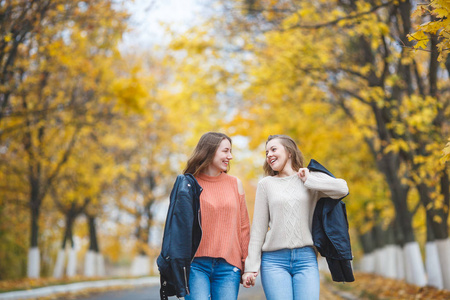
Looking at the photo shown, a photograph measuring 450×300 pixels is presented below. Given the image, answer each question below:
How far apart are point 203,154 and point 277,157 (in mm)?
672

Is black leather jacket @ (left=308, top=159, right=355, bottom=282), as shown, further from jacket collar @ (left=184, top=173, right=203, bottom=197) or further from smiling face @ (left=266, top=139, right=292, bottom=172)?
jacket collar @ (left=184, top=173, right=203, bottom=197)

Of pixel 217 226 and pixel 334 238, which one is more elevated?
pixel 217 226

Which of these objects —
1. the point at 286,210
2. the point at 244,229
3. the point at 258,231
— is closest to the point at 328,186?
the point at 286,210

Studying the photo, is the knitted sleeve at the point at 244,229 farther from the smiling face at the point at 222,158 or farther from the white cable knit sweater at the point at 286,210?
the smiling face at the point at 222,158

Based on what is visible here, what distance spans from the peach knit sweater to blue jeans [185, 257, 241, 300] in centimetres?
6

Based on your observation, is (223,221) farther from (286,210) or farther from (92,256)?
(92,256)

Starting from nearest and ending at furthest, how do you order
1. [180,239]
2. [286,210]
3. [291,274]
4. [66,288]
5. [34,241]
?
[180,239]
[291,274]
[286,210]
[66,288]
[34,241]

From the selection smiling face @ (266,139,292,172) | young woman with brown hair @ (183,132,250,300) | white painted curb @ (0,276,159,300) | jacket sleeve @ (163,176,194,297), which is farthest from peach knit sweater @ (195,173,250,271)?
white painted curb @ (0,276,159,300)

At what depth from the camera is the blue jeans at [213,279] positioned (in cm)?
409

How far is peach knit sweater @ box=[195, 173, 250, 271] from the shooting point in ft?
14.0

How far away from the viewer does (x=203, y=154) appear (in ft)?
14.9

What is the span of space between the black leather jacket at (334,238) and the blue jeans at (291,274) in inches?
5.1

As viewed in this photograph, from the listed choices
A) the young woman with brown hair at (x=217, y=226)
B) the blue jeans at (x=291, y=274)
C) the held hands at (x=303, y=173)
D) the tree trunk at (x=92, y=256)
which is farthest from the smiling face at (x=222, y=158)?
the tree trunk at (x=92, y=256)

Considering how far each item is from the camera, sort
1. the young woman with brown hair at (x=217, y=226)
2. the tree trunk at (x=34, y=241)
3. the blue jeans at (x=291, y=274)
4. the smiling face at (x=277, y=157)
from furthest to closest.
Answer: the tree trunk at (x=34, y=241), the smiling face at (x=277, y=157), the young woman with brown hair at (x=217, y=226), the blue jeans at (x=291, y=274)
